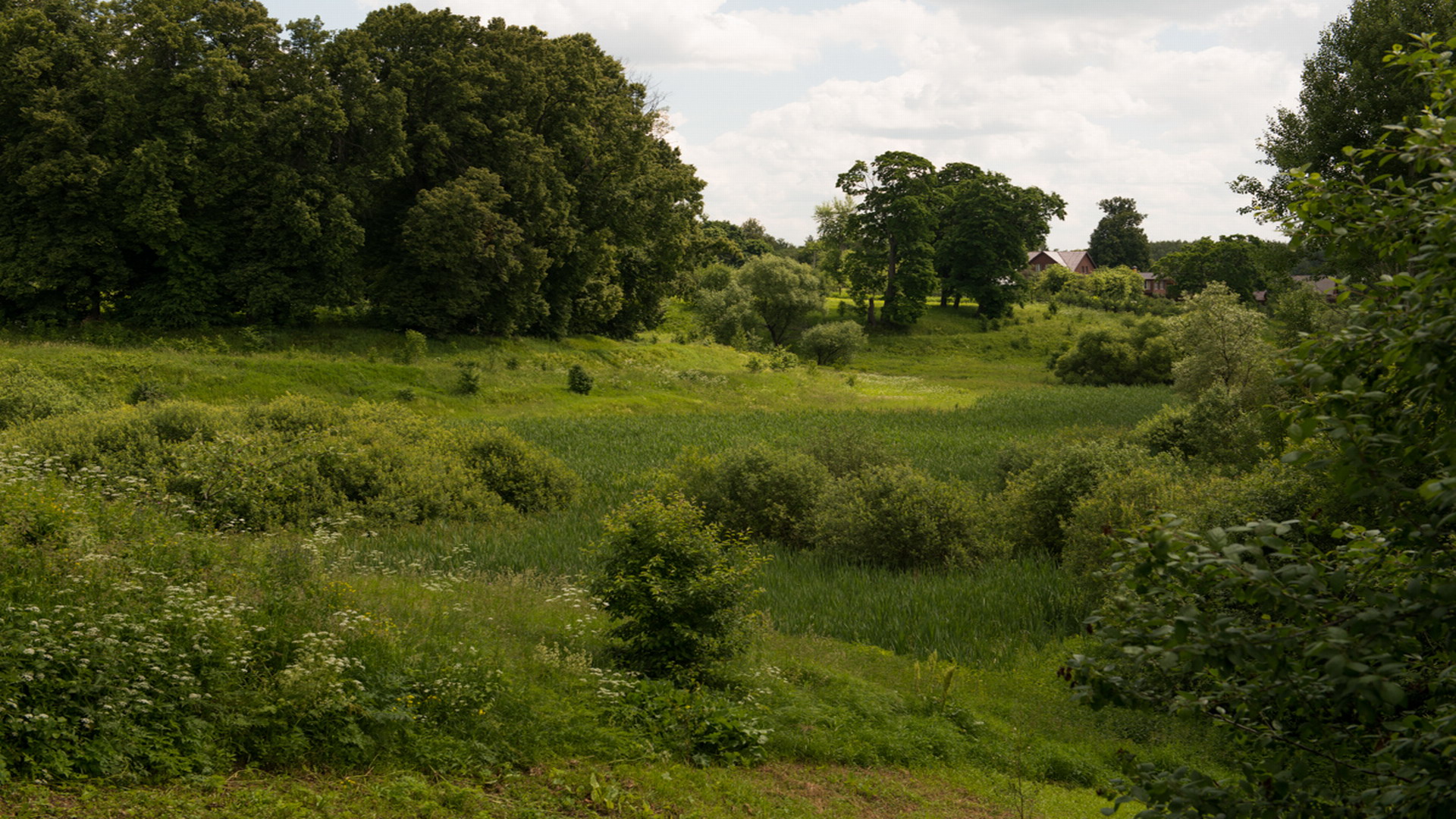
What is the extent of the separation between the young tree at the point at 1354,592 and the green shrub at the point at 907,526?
40.0 ft

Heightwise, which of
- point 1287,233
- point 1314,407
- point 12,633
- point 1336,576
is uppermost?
point 1287,233

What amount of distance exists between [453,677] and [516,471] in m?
12.3

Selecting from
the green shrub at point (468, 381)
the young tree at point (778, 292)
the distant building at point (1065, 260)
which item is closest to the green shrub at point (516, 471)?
the green shrub at point (468, 381)

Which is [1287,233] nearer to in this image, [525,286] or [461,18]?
[525,286]

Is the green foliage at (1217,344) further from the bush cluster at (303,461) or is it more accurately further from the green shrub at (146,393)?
the green shrub at (146,393)

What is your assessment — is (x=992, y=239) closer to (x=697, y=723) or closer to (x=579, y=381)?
(x=579, y=381)

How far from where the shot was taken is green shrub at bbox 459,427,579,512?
19375 millimetres

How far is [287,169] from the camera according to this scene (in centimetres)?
3497

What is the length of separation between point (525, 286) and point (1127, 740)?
Answer: 117 ft

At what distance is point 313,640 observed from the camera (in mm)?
7133

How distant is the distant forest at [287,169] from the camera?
105 ft

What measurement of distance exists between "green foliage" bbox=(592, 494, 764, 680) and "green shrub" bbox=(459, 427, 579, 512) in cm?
1019

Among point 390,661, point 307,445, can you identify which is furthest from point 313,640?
point 307,445

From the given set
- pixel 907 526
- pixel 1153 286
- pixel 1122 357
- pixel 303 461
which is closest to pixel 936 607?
pixel 907 526
